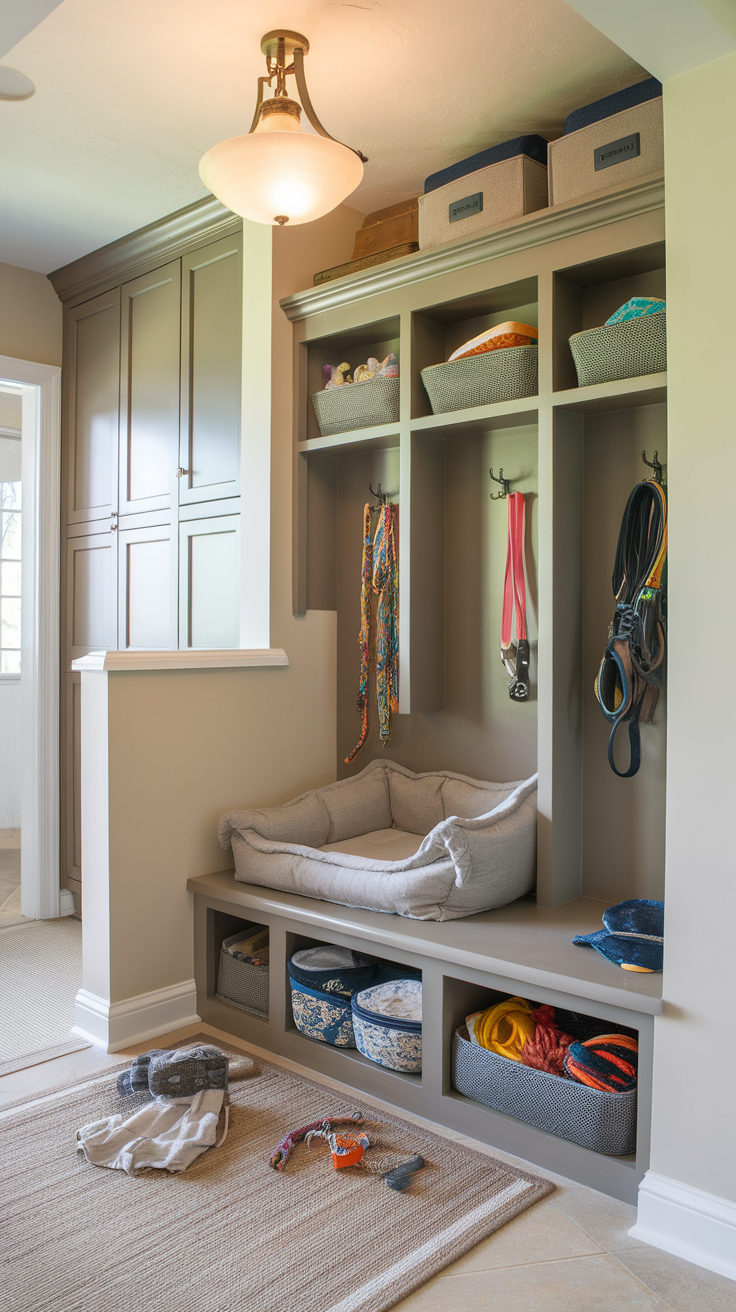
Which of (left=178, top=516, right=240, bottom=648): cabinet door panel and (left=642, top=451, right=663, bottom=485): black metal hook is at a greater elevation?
(left=642, top=451, right=663, bottom=485): black metal hook

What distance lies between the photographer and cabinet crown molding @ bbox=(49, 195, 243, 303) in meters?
3.21

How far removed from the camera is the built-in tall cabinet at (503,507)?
2375 millimetres

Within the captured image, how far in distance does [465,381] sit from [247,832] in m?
1.43

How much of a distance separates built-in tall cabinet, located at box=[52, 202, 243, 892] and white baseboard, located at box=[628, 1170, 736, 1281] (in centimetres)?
210

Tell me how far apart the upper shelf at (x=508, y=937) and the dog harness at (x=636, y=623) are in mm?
420

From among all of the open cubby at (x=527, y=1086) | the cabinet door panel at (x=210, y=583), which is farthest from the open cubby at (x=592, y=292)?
the open cubby at (x=527, y=1086)

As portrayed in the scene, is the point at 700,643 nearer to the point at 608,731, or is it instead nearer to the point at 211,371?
the point at 608,731

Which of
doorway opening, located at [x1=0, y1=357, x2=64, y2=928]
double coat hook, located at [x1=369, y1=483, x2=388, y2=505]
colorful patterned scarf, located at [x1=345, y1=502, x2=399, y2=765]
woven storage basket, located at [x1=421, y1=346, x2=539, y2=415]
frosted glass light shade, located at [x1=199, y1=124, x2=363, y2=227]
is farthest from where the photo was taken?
doorway opening, located at [x1=0, y1=357, x2=64, y2=928]

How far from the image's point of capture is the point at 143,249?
3529 mm

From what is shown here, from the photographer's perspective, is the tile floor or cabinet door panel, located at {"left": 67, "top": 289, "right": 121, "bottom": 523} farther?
cabinet door panel, located at {"left": 67, "top": 289, "right": 121, "bottom": 523}

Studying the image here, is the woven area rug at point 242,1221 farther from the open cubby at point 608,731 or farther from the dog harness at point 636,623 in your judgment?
the dog harness at point 636,623

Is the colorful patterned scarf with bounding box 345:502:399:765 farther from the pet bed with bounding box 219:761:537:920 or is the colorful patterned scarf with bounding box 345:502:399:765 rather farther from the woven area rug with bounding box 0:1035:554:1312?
the woven area rug with bounding box 0:1035:554:1312

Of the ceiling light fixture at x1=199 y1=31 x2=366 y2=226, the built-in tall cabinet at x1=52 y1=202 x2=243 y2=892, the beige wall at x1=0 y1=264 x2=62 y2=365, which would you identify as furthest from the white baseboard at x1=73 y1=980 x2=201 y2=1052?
the beige wall at x1=0 y1=264 x2=62 y2=365

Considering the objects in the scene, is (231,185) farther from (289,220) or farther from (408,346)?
(408,346)
